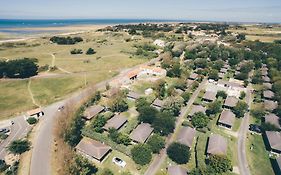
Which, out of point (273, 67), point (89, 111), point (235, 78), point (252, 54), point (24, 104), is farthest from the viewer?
point (252, 54)

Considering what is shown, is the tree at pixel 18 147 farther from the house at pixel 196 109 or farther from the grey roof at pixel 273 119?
the grey roof at pixel 273 119

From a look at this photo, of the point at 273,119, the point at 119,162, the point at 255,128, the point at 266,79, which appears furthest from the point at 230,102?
the point at 119,162

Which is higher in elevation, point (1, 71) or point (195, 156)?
point (1, 71)

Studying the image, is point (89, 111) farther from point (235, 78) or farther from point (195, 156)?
point (235, 78)

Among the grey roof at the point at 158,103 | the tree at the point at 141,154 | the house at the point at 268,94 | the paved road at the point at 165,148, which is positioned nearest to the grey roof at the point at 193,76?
the paved road at the point at 165,148

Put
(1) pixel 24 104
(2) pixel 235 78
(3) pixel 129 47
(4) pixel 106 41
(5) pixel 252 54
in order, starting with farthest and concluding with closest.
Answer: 1. (4) pixel 106 41
2. (3) pixel 129 47
3. (5) pixel 252 54
4. (2) pixel 235 78
5. (1) pixel 24 104

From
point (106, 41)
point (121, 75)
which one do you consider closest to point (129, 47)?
point (106, 41)
